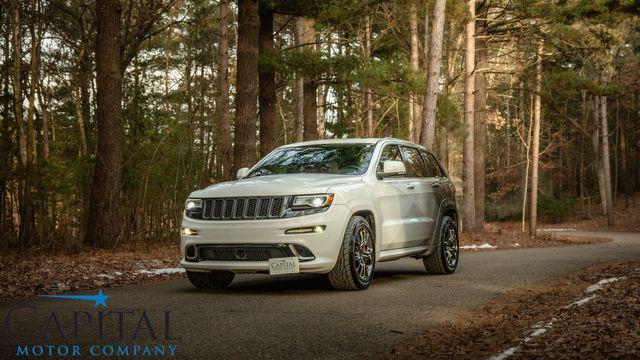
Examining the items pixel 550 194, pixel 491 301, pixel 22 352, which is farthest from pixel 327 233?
pixel 550 194

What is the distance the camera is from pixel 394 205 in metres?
10.0

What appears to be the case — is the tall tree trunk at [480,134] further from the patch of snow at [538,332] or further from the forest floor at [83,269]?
the patch of snow at [538,332]

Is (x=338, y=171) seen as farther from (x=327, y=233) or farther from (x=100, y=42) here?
(x=100, y=42)

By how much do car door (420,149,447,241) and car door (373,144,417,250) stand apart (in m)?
0.66

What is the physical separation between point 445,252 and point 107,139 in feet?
26.5

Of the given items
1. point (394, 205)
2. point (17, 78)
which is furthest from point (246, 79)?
point (394, 205)

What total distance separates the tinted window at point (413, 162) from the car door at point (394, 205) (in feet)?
0.63

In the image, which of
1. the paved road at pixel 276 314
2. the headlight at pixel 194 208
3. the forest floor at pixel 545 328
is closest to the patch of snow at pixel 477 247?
the paved road at pixel 276 314

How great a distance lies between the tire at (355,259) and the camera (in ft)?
28.3

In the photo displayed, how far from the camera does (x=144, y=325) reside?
653 cm

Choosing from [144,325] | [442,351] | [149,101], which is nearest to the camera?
[442,351]

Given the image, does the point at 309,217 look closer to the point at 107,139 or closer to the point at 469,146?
the point at 107,139

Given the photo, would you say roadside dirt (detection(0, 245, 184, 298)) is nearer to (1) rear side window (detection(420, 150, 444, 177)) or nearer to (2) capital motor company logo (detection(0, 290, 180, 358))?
(2) capital motor company logo (detection(0, 290, 180, 358))

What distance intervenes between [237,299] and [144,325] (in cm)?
194
